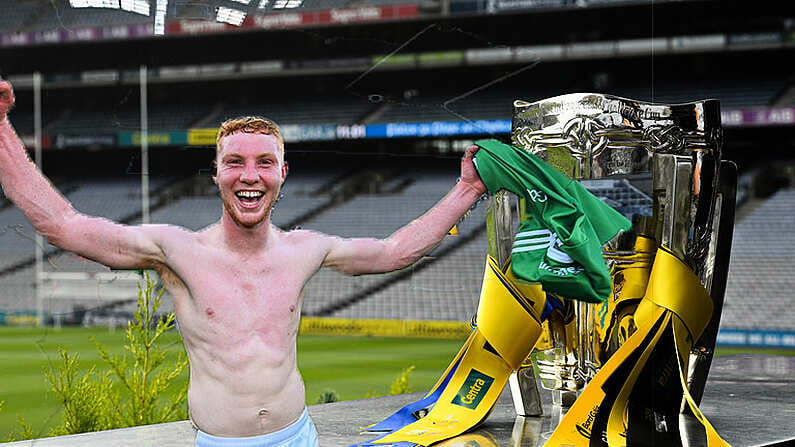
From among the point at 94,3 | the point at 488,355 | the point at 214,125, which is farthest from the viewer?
the point at 488,355

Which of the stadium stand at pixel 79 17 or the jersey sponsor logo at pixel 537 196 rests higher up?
the stadium stand at pixel 79 17

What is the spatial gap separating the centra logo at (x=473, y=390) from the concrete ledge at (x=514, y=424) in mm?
118

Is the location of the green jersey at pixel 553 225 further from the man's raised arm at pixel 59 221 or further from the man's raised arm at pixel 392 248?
the man's raised arm at pixel 59 221

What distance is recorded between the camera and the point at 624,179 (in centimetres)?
355

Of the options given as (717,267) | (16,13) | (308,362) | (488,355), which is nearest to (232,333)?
(16,13)

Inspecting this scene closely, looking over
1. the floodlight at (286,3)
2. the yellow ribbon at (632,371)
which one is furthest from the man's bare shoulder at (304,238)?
the yellow ribbon at (632,371)

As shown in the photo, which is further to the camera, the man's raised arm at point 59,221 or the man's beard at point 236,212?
the man's beard at point 236,212

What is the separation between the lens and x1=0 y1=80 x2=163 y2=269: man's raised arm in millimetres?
1783

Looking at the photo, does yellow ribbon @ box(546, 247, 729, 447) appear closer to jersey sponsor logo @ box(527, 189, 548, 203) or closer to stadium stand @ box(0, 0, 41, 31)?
jersey sponsor logo @ box(527, 189, 548, 203)

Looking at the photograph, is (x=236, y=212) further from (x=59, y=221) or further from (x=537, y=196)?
(x=537, y=196)

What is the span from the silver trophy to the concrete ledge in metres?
0.32

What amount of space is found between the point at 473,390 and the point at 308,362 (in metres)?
5.88

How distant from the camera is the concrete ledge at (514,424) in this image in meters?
3.55

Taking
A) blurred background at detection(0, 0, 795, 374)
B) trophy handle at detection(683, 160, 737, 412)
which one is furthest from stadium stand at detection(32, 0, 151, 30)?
trophy handle at detection(683, 160, 737, 412)
